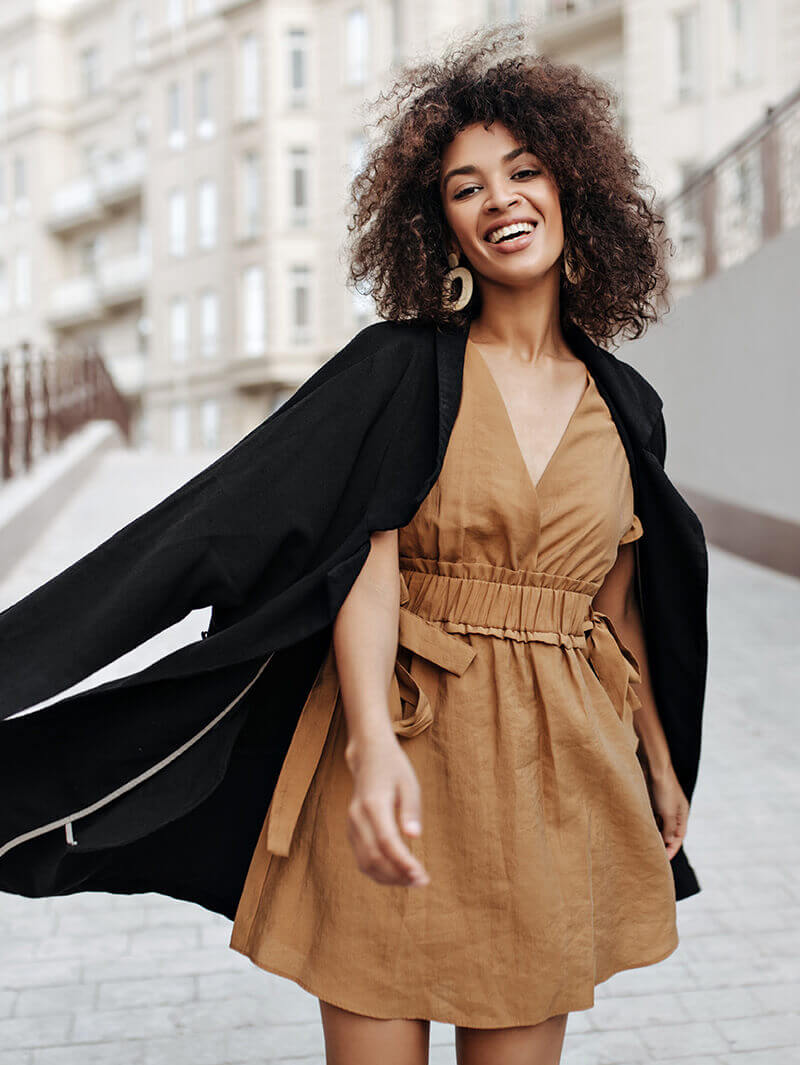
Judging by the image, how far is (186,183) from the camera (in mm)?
34281

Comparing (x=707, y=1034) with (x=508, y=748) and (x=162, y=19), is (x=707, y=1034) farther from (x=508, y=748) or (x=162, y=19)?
(x=162, y=19)

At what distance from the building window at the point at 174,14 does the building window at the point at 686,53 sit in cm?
1715

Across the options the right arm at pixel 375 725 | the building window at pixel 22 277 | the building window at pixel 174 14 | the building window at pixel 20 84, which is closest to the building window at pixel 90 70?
the building window at pixel 20 84

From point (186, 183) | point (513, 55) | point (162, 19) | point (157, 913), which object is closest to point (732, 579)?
point (157, 913)

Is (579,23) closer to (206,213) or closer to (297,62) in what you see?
(297,62)

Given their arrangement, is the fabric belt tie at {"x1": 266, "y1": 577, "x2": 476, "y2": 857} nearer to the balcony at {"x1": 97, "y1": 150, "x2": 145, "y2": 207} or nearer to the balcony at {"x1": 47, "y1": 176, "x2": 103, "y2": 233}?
the balcony at {"x1": 97, "y1": 150, "x2": 145, "y2": 207}

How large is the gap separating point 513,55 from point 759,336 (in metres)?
8.01

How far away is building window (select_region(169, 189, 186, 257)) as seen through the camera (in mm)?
34559

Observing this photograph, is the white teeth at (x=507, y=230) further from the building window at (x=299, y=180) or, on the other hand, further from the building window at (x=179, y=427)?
the building window at (x=179, y=427)

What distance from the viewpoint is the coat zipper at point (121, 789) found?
2035 mm

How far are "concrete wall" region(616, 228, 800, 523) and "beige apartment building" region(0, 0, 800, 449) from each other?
11306 millimetres

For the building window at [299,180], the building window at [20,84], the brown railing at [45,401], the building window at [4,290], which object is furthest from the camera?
the building window at [4,290]

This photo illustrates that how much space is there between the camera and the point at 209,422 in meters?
34.2

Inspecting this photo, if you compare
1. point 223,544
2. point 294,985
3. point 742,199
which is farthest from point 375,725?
point 742,199
